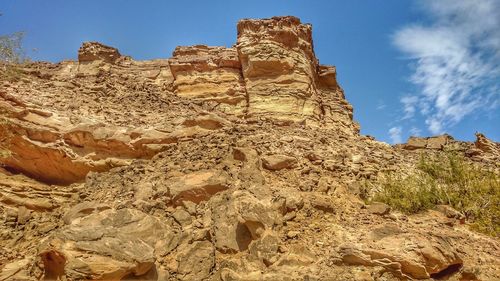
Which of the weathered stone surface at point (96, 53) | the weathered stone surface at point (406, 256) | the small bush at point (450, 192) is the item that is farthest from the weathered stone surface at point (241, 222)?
the weathered stone surface at point (96, 53)

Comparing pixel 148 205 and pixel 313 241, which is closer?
pixel 313 241

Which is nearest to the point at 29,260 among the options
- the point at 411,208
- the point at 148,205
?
the point at 148,205

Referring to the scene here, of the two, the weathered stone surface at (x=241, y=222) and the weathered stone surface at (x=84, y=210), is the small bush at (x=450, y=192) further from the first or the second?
the weathered stone surface at (x=84, y=210)

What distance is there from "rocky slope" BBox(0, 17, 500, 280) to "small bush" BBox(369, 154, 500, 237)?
580 millimetres

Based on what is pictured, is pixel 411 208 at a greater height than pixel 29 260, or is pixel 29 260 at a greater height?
pixel 411 208

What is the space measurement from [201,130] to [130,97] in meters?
4.03

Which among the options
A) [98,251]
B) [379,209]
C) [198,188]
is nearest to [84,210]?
[198,188]

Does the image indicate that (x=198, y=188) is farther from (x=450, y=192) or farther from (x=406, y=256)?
(x=450, y=192)

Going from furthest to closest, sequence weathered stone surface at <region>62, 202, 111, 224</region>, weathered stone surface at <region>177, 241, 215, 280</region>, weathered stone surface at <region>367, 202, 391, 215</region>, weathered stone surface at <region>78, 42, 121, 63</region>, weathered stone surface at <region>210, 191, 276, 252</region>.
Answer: weathered stone surface at <region>78, 42, 121, 63</region>
weathered stone surface at <region>62, 202, 111, 224</region>
weathered stone surface at <region>367, 202, 391, 215</region>
weathered stone surface at <region>210, 191, 276, 252</region>
weathered stone surface at <region>177, 241, 215, 280</region>

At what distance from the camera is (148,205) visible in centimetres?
922

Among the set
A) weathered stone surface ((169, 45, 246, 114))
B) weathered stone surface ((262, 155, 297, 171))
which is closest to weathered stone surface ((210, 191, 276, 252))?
weathered stone surface ((262, 155, 297, 171))

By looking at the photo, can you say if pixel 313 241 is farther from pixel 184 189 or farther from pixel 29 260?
pixel 29 260

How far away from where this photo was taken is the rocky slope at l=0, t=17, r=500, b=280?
6.97 m

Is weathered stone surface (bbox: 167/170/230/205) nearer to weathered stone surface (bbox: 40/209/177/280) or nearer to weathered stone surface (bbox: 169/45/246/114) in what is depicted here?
weathered stone surface (bbox: 40/209/177/280)
